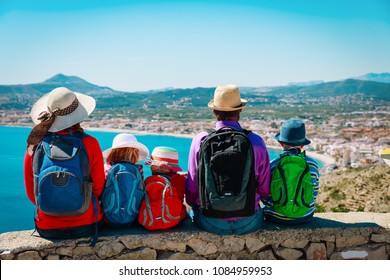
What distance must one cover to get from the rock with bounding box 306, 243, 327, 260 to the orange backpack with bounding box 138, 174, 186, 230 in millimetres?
741

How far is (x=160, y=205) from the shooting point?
6.30 ft

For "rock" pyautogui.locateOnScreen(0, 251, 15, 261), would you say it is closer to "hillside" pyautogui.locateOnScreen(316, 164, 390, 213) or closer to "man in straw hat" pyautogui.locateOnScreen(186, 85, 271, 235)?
"man in straw hat" pyautogui.locateOnScreen(186, 85, 271, 235)

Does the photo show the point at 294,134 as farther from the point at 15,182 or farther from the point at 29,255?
the point at 15,182

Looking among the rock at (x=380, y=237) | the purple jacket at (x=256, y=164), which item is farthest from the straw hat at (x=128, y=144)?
the rock at (x=380, y=237)

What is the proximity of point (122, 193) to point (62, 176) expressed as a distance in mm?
329

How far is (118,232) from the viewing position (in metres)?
1.91

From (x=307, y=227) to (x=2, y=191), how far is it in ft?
87.2

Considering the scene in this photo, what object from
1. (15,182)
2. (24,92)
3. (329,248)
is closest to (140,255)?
(329,248)

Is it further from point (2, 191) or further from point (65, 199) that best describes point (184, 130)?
point (65, 199)

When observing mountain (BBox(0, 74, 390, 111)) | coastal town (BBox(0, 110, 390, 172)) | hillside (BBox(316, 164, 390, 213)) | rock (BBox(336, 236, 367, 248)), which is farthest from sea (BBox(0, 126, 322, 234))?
mountain (BBox(0, 74, 390, 111))

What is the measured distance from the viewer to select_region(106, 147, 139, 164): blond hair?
196 centimetres

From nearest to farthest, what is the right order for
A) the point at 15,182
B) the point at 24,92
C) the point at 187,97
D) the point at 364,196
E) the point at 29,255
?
the point at 29,255
the point at 364,196
the point at 15,182
the point at 187,97
the point at 24,92

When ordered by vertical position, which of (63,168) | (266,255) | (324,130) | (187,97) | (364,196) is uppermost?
(63,168)
